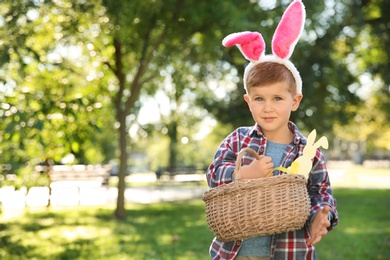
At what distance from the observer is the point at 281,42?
9.93 ft

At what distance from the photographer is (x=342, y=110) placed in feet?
65.2

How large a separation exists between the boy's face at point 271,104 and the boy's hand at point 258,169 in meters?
0.30

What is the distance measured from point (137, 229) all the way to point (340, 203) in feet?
24.3

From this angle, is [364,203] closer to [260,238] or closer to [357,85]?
[357,85]

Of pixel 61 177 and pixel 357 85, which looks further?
pixel 357 85

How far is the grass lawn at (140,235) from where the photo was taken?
7590 millimetres

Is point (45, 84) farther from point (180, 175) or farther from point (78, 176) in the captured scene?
point (180, 175)

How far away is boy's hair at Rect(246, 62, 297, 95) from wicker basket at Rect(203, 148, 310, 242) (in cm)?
53

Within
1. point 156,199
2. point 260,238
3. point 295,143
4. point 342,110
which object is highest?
point 342,110

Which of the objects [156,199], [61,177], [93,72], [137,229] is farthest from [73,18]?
[156,199]

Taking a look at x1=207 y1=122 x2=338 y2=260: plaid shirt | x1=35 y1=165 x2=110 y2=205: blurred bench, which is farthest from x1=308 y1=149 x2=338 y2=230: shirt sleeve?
x1=35 y1=165 x2=110 y2=205: blurred bench

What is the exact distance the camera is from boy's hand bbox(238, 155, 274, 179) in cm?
269

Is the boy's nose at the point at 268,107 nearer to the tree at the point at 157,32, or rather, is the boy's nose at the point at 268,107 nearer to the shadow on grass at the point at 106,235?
the shadow on grass at the point at 106,235

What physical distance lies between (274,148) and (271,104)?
26cm
